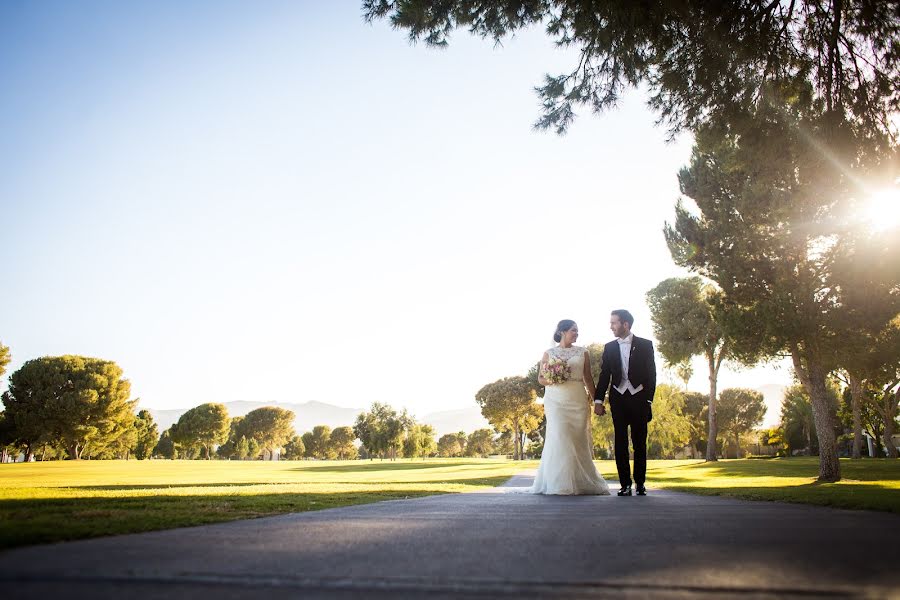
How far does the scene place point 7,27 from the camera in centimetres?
1283

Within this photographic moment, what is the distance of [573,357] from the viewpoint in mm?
8945

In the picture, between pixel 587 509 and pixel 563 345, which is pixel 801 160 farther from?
pixel 587 509

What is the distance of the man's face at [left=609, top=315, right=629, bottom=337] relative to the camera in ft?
27.5

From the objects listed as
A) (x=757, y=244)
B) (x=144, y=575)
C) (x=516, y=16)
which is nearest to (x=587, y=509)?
(x=144, y=575)

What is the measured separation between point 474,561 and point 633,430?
631cm

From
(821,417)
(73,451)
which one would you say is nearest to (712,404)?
(821,417)

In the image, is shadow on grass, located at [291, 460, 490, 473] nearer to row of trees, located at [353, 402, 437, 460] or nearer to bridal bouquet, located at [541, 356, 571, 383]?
bridal bouquet, located at [541, 356, 571, 383]

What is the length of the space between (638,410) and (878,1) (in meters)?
6.55

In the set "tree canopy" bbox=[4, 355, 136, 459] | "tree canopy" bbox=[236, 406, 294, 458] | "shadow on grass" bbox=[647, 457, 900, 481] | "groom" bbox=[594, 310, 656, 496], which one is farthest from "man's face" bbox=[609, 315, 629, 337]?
"tree canopy" bbox=[236, 406, 294, 458]

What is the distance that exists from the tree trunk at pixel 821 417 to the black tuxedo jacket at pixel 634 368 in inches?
377

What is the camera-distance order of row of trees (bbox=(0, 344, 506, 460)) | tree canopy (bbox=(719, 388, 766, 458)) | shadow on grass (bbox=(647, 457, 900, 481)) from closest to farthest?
shadow on grass (bbox=(647, 457, 900, 481)) < row of trees (bbox=(0, 344, 506, 460)) < tree canopy (bbox=(719, 388, 766, 458))

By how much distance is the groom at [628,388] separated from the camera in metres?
8.01

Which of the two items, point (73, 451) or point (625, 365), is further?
point (73, 451)

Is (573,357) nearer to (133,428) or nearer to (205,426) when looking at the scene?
(133,428)
